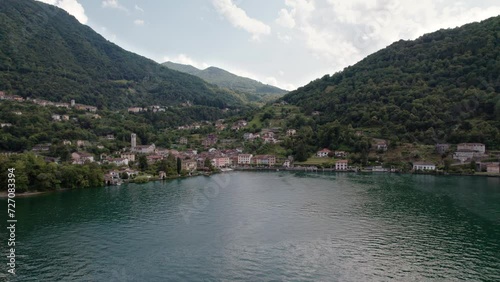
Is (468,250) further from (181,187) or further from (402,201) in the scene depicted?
(181,187)

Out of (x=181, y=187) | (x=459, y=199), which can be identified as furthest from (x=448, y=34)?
(x=181, y=187)

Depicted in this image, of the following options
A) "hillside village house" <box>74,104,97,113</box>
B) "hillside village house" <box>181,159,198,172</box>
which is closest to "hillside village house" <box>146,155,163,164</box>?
"hillside village house" <box>181,159,198,172</box>

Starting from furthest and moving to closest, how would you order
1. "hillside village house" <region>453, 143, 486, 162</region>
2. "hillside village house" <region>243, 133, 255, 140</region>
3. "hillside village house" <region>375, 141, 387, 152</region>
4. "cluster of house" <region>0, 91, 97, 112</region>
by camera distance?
"hillside village house" <region>243, 133, 255, 140</region> → "cluster of house" <region>0, 91, 97, 112</region> → "hillside village house" <region>375, 141, 387, 152</region> → "hillside village house" <region>453, 143, 486, 162</region>

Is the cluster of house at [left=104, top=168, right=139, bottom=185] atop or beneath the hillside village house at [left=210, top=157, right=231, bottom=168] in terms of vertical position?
beneath

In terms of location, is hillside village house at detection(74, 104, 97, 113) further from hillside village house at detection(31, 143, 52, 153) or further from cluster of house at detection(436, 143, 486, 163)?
cluster of house at detection(436, 143, 486, 163)

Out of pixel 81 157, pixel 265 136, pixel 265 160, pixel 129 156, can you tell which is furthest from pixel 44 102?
pixel 265 160

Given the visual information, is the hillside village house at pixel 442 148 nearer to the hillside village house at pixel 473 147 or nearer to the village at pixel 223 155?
the village at pixel 223 155

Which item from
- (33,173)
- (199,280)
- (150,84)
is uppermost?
(150,84)
